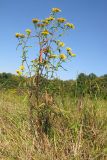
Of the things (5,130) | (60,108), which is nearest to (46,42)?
(60,108)

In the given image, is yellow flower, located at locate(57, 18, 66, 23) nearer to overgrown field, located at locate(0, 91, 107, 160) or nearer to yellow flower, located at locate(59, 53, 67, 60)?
yellow flower, located at locate(59, 53, 67, 60)

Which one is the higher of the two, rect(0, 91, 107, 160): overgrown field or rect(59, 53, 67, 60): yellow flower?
rect(59, 53, 67, 60): yellow flower

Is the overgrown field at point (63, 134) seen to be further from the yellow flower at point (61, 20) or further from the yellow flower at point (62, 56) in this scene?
the yellow flower at point (61, 20)

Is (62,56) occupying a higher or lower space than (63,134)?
higher

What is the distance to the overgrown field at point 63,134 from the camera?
3576mm

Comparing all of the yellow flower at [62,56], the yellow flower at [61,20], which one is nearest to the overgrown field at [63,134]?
the yellow flower at [62,56]

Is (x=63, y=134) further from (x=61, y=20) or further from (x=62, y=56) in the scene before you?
(x=61, y=20)

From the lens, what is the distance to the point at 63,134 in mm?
3848

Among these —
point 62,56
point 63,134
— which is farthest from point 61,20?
point 63,134

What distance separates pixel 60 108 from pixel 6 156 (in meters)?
0.84

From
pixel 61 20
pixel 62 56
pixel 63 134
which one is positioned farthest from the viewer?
pixel 61 20

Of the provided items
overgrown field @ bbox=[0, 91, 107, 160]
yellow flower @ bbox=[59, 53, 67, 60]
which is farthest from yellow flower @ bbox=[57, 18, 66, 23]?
overgrown field @ bbox=[0, 91, 107, 160]

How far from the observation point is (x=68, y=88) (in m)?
4.60

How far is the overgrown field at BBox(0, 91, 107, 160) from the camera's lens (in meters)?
3.58
